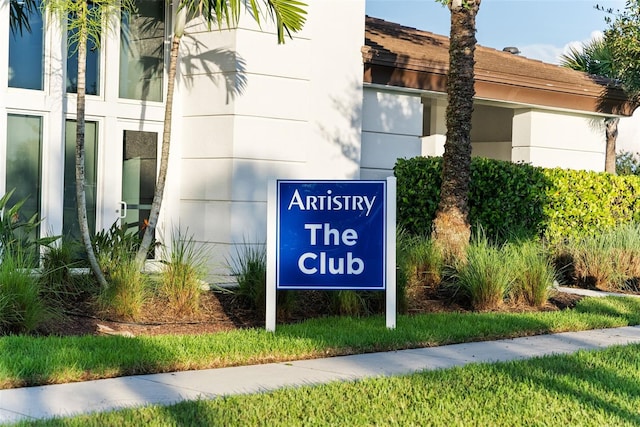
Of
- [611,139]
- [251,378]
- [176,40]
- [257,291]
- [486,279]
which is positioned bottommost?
[251,378]

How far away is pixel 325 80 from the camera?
1442cm

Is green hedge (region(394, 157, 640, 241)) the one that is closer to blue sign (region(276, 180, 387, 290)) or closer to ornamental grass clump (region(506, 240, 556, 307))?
ornamental grass clump (region(506, 240, 556, 307))

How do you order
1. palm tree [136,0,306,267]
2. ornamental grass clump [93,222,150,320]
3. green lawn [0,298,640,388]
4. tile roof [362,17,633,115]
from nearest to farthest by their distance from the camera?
green lawn [0,298,640,388] → ornamental grass clump [93,222,150,320] → palm tree [136,0,306,267] → tile roof [362,17,633,115]

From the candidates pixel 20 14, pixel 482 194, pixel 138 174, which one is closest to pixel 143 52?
pixel 138 174

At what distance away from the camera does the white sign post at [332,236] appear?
31.2ft

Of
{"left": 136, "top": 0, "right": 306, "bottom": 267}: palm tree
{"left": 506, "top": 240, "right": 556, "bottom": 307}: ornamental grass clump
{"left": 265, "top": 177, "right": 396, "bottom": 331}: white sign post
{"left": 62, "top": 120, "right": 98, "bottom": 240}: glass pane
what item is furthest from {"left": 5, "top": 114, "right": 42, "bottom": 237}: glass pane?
{"left": 506, "top": 240, "right": 556, "bottom": 307}: ornamental grass clump

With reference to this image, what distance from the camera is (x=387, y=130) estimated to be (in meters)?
16.0

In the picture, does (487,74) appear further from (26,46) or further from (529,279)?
(26,46)

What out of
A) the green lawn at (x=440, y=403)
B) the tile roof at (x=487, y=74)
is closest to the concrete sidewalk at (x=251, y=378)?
the green lawn at (x=440, y=403)

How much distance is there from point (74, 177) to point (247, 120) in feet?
8.44

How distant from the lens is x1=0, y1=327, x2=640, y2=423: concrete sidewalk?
611cm

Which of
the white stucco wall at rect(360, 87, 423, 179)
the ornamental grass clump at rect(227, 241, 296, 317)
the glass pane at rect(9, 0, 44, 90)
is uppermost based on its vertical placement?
the glass pane at rect(9, 0, 44, 90)

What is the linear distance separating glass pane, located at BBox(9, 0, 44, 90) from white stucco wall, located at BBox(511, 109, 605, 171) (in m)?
9.99

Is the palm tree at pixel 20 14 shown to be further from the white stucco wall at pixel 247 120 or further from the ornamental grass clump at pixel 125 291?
the ornamental grass clump at pixel 125 291
